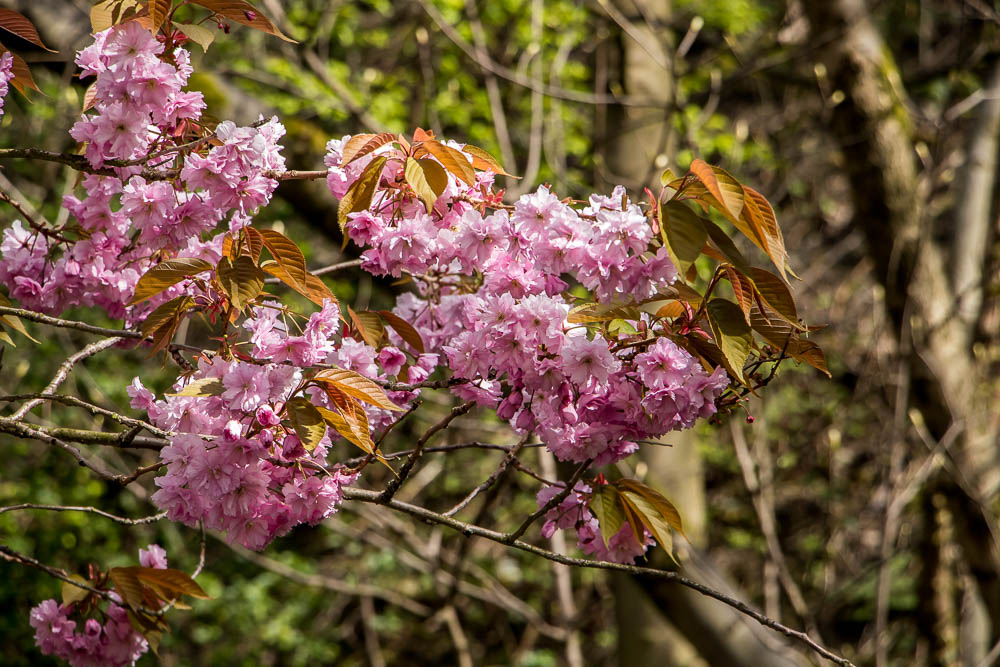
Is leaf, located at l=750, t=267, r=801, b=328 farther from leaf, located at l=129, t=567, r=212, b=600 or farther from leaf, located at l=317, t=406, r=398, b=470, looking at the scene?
leaf, located at l=129, t=567, r=212, b=600

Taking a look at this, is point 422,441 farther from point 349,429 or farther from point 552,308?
point 552,308

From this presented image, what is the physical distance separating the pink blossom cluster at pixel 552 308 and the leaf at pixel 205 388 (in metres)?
0.28

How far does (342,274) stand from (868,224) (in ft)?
7.51

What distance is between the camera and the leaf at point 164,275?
1.05m

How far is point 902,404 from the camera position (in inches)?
117

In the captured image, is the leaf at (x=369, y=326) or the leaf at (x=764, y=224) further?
the leaf at (x=369, y=326)

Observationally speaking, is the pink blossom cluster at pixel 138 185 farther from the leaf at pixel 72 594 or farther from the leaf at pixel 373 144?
the leaf at pixel 72 594

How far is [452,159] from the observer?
3.49ft

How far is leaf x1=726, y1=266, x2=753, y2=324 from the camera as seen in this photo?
1009 mm

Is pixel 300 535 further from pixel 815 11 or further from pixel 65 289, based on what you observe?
pixel 65 289

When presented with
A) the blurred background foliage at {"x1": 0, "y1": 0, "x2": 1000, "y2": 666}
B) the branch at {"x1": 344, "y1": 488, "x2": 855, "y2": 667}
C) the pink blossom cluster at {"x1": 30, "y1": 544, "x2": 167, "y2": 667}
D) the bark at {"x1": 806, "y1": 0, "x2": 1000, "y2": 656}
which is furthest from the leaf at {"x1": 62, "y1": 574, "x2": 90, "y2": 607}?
the bark at {"x1": 806, "y1": 0, "x2": 1000, "y2": 656}

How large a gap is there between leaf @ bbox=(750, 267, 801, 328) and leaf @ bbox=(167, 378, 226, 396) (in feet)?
2.03

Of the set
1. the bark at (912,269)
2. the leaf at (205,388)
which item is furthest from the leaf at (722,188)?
the bark at (912,269)

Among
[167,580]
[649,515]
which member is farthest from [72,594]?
[649,515]
